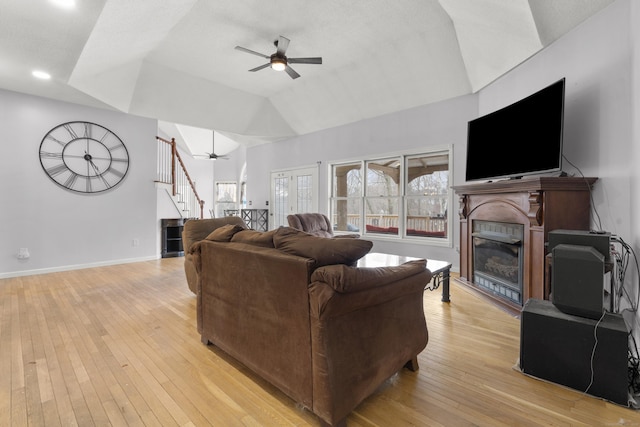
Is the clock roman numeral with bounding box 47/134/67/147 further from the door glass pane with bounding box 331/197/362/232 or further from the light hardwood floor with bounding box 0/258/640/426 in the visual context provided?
the door glass pane with bounding box 331/197/362/232

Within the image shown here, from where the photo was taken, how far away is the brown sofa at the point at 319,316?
133 centimetres

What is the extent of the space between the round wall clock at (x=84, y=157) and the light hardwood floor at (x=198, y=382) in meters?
2.59

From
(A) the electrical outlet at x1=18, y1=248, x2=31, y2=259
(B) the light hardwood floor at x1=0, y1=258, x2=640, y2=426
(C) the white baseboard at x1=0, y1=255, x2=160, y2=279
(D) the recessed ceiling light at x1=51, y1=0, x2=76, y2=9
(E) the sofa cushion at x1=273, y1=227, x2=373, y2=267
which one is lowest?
(B) the light hardwood floor at x1=0, y1=258, x2=640, y2=426

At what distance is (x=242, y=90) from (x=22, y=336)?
506cm

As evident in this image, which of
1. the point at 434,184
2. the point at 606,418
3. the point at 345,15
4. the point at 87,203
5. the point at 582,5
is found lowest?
the point at 606,418

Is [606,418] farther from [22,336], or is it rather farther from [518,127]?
[22,336]

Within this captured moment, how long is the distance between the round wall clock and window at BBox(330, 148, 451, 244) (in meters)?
4.20

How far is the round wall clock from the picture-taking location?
15.3 ft

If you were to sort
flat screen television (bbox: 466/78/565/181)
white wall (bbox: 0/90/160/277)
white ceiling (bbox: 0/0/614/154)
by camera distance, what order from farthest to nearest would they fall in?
white wall (bbox: 0/90/160/277) → white ceiling (bbox: 0/0/614/154) → flat screen television (bbox: 466/78/565/181)

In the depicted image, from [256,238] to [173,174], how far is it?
536 cm

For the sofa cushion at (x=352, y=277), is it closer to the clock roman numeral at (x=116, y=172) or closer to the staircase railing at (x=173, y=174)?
the clock roman numeral at (x=116, y=172)

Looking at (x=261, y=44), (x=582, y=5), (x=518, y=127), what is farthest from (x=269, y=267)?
(x=261, y=44)

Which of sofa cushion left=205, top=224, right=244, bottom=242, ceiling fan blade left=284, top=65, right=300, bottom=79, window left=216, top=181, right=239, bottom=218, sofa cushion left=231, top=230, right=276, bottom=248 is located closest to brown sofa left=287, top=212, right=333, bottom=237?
ceiling fan blade left=284, top=65, right=300, bottom=79

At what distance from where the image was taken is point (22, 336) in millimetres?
2410
